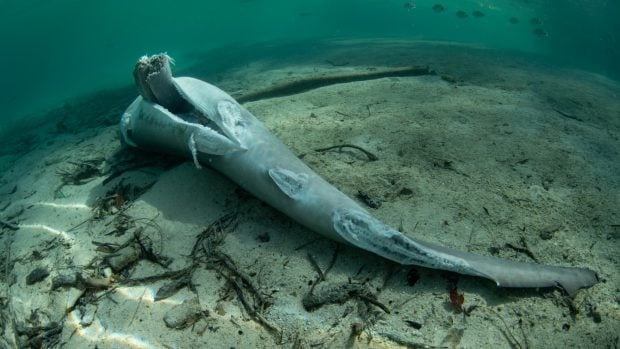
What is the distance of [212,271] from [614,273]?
3364 mm

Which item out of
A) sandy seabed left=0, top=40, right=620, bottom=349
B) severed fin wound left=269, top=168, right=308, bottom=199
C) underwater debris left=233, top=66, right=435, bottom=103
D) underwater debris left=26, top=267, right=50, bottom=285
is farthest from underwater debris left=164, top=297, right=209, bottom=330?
underwater debris left=233, top=66, right=435, bottom=103

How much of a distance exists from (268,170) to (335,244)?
3.02 ft

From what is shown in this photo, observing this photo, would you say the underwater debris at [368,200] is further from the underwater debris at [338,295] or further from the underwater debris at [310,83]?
the underwater debris at [310,83]

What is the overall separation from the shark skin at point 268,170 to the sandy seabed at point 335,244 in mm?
167

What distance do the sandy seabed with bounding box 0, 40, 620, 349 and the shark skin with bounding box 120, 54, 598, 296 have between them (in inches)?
6.6

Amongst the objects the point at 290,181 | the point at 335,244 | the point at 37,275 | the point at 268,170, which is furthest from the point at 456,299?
the point at 37,275

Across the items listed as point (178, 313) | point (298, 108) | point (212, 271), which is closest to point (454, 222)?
point (212, 271)

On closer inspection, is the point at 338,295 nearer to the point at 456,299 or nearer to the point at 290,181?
the point at 456,299

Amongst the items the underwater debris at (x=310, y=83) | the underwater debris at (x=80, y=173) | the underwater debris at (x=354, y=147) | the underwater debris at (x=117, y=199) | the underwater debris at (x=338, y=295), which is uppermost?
the underwater debris at (x=354, y=147)

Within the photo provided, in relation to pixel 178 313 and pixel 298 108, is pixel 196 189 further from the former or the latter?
pixel 298 108

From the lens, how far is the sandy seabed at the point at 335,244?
2.52 metres

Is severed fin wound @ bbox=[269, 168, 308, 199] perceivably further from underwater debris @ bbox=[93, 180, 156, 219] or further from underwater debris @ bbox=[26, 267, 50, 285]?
underwater debris @ bbox=[26, 267, 50, 285]

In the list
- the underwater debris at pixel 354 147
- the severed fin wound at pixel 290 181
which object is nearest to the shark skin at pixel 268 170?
the severed fin wound at pixel 290 181

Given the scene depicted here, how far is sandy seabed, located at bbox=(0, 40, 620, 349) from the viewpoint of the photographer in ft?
8.26
